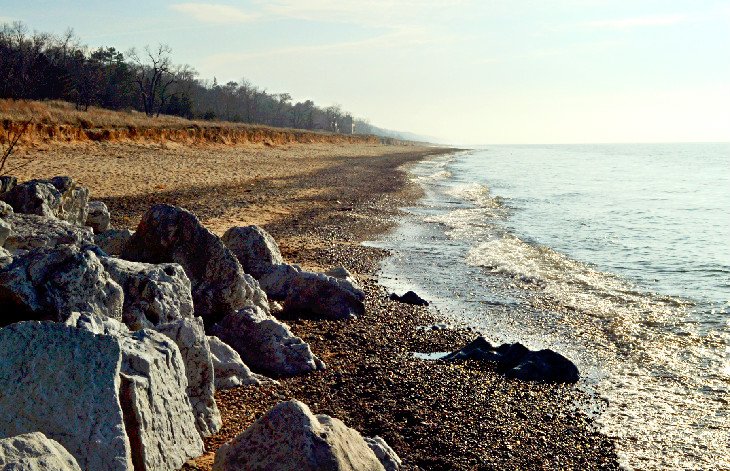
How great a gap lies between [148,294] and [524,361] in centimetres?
446

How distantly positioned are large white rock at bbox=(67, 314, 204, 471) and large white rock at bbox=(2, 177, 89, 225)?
6860 mm

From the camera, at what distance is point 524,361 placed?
→ 320 inches

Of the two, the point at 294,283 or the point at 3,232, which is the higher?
the point at 3,232

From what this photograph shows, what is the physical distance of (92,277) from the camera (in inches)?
229

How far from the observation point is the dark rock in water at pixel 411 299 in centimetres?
1130

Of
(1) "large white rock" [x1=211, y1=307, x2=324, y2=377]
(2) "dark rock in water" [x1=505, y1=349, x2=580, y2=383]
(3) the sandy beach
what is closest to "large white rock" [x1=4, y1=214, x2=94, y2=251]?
(1) "large white rock" [x1=211, y1=307, x2=324, y2=377]

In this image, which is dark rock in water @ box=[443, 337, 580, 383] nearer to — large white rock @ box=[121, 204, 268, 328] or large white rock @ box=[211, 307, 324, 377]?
large white rock @ box=[211, 307, 324, 377]

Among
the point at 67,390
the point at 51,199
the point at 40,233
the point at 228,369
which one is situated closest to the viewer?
the point at 67,390

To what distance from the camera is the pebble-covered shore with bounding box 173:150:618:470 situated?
595 centimetres

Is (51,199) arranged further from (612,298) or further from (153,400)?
(612,298)

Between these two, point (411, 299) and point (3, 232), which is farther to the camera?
point (411, 299)

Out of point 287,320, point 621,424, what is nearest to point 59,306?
point 287,320

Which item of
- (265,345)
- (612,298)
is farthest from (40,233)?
(612,298)

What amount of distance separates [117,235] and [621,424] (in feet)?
23.9
